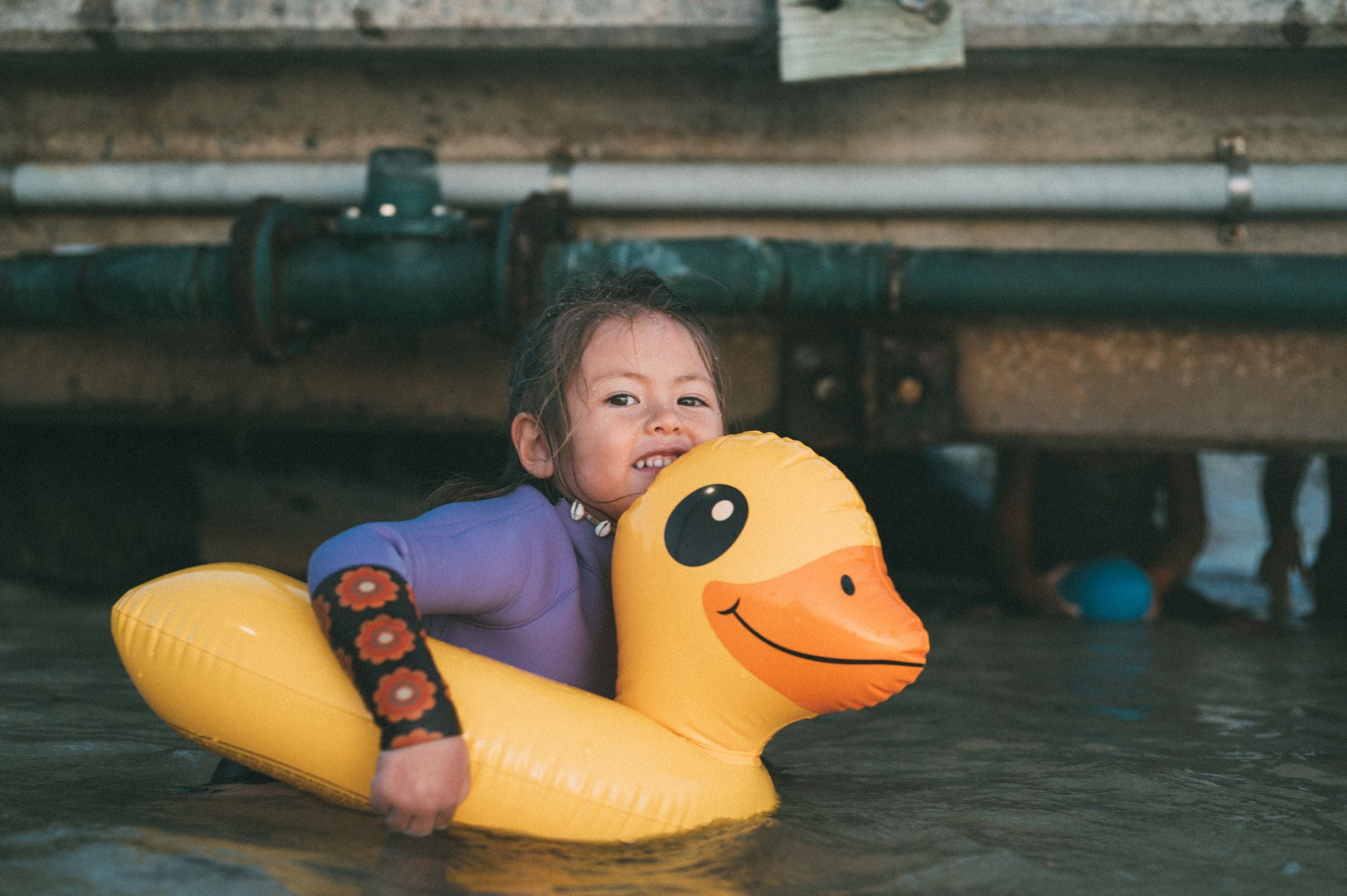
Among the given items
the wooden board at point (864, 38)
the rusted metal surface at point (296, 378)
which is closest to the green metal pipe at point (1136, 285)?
the wooden board at point (864, 38)

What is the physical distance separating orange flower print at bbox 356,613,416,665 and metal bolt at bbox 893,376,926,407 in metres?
2.24

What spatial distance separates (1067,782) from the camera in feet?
7.65

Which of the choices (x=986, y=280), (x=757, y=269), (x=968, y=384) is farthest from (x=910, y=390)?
(x=757, y=269)

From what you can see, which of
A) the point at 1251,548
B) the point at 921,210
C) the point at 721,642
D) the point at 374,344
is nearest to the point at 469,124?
the point at 374,344

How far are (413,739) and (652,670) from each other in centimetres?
40

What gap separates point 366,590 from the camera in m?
1.69

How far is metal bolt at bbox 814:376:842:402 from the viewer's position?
370 cm

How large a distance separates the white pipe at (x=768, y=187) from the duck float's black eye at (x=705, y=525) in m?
2.00

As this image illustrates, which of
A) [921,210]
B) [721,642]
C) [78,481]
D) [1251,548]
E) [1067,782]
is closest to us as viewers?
[721,642]

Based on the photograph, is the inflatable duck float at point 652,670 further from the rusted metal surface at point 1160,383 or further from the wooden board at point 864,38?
the rusted metal surface at point 1160,383

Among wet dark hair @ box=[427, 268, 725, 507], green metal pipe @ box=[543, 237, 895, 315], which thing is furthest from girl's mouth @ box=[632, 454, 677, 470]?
green metal pipe @ box=[543, 237, 895, 315]

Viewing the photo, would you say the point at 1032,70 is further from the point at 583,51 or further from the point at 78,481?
the point at 78,481

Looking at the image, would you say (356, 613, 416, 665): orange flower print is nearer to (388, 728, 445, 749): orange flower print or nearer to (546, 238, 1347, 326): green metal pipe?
(388, 728, 445, 749): orange flower print

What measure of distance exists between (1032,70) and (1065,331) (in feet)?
2.56
